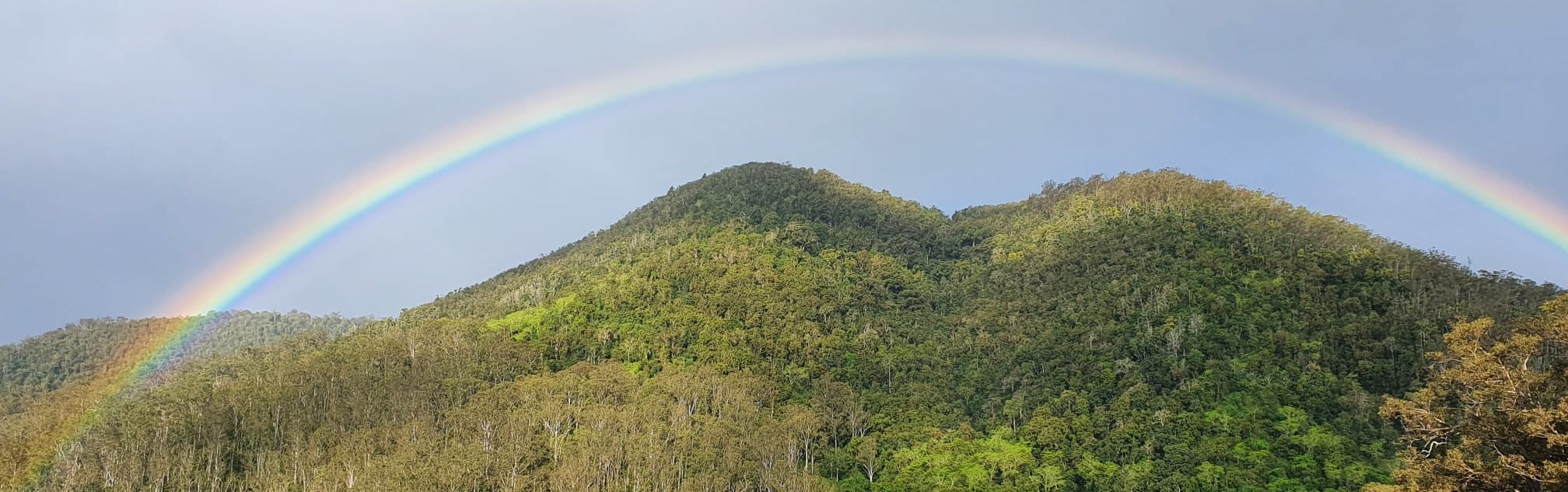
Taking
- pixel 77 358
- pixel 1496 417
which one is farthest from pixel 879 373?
pixel 77 358

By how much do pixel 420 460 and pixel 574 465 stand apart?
28.4ft

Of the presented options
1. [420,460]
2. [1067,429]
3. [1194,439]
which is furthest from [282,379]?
[1194,439]

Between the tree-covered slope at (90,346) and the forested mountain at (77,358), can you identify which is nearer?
the forested mountain at (77,358)

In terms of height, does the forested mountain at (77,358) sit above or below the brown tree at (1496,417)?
below

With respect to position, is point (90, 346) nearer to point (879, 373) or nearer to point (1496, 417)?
point (879, 373)

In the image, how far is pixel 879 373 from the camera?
256ft

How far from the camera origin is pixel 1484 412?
18.5m

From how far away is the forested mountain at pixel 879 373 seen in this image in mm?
53812

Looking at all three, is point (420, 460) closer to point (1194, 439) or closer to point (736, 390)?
point (736, 390)

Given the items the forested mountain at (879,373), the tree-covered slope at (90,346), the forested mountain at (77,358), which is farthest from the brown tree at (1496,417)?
the tree-covered slope at (90,346)

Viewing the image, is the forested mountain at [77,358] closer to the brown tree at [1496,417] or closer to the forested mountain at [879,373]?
the forested mountain at [879,373]

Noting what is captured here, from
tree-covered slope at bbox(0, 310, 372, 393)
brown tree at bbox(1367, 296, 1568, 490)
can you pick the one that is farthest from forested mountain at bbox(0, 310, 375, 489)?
brown tree at bbox(1367, 296, 1568, 490)

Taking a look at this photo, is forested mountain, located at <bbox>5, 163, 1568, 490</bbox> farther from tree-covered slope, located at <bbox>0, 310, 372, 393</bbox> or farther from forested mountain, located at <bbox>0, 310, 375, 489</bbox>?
tree-covered slope, located at <bbox>0, 310, 372, 393</bbox>

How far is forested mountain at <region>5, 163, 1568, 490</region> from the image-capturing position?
53812mm
